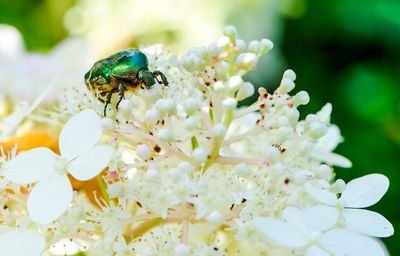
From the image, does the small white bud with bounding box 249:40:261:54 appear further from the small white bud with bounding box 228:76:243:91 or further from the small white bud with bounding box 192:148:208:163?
A: the small white bud with bounding box 192:148:208:163

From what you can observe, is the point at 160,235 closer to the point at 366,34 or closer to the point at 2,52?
the point at 2,52

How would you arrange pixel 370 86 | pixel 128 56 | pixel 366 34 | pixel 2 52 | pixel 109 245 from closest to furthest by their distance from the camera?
pixel 109 245, pixel 128 56, pixel 2 52, pixel 370 86, pixel 366 34

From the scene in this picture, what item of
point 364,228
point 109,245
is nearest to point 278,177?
point 364,228

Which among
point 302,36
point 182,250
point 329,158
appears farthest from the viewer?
point 302,36

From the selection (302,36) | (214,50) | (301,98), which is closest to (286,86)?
(301,98)

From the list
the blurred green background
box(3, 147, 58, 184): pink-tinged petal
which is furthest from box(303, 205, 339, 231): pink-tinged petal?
the blurred green background

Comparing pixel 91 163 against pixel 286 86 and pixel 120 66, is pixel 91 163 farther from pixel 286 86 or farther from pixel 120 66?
pixel 286 86
